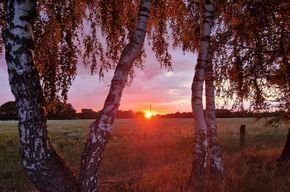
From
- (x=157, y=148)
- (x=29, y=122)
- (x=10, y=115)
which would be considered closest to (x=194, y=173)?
(x=29, y=122)

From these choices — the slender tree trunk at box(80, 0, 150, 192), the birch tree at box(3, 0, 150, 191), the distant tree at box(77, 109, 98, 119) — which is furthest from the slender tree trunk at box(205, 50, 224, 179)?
the distant tree at box(77, 109, 98, 119)

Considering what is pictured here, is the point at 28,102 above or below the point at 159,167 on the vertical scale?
above

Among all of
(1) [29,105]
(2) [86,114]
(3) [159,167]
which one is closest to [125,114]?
(2) [86,114]

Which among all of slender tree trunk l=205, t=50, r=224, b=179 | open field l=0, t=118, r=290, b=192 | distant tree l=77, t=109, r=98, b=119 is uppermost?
distant tree l=77, t=109, r=98, b=119

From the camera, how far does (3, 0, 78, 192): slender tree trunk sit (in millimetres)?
7117

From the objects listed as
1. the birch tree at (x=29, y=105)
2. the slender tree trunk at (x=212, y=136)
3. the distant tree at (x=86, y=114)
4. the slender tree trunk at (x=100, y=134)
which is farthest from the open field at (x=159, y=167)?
the distant tree at (x=86, y=114)

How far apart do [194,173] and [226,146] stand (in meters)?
20.1

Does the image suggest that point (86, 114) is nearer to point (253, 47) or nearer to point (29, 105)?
point (253, 47)

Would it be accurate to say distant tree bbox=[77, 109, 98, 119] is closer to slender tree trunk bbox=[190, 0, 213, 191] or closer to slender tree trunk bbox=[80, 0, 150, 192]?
slender tree trunk bbox=[190, 0, 213, 191]

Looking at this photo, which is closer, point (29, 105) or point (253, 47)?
point (29, 105)

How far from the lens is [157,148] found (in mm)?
30172

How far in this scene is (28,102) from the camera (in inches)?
280

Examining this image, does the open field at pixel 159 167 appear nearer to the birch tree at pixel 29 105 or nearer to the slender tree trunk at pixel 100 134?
the slender tree trunk at pixel 100 134

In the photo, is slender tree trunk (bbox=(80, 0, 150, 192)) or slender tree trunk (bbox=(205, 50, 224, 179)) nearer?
slender tree trunk (bbox=(80, 0, 150, 192))
